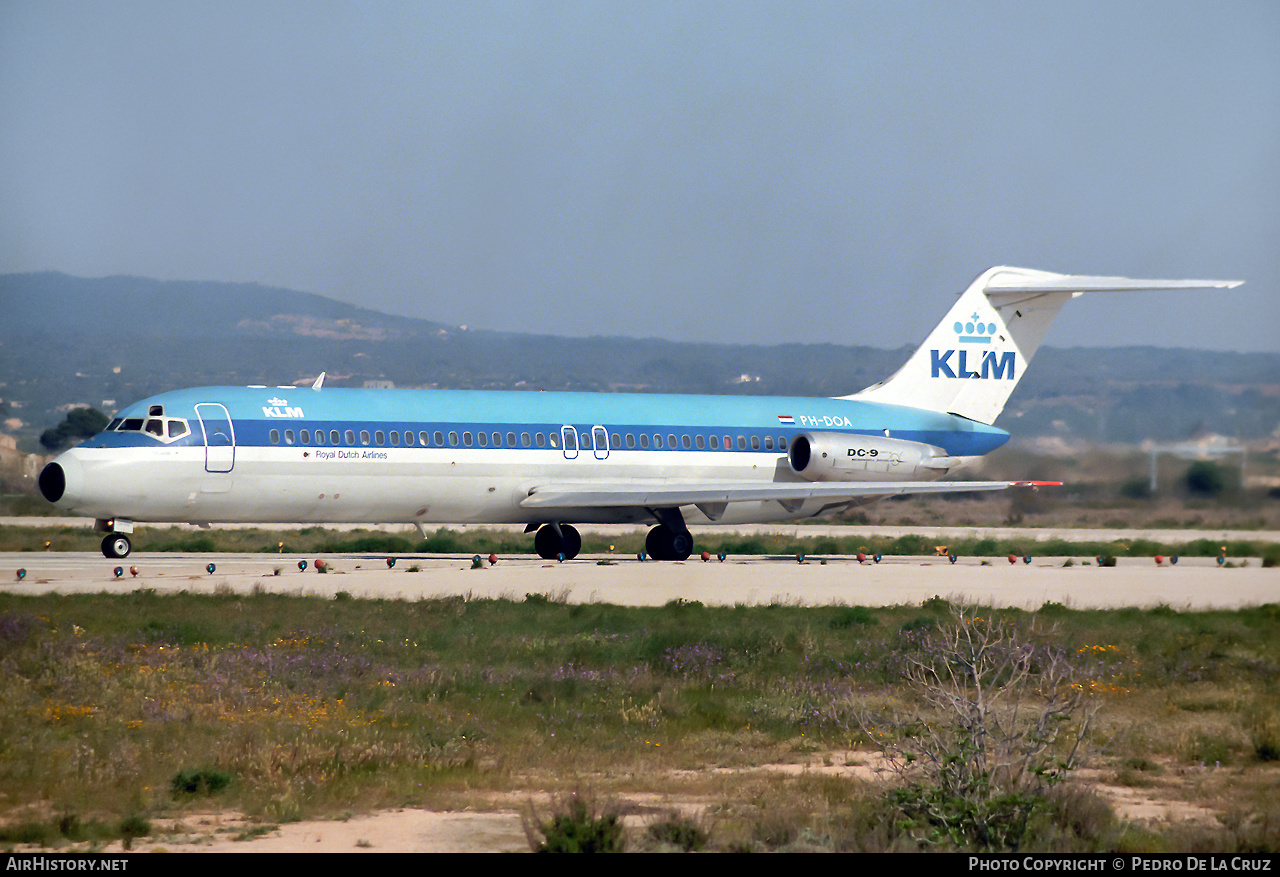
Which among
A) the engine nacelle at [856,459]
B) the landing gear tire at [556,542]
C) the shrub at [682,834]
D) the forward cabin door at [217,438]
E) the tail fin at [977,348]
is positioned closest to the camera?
the shrub at [682,834]

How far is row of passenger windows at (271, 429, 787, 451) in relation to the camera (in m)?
34.2

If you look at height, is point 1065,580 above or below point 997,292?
below

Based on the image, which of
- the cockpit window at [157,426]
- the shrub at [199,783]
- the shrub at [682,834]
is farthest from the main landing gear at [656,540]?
the shrub at [682,834]

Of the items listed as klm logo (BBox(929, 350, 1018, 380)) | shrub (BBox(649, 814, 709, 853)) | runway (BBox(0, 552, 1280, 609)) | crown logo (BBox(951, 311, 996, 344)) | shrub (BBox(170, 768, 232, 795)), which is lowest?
runway (BBox(0, 552, 1280, 609))

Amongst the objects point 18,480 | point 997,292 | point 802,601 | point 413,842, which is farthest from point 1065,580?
point 18,480

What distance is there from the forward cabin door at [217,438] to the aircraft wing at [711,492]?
7.49 meters

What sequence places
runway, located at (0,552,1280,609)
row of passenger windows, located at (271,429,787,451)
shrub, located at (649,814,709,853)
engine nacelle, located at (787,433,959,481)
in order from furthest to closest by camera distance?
1. engine nacelle, located at (787,433,959,481)
2. row of passenger windows, located at (271,429,787,451)
3. runway, located at (0,552,1280,609)
4. shrub, located at (649,814,709,853)

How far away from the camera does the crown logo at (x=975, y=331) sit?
43.4 meters

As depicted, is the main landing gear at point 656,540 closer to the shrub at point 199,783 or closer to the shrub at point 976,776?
the shrub at point 976,776

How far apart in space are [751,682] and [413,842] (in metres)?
8.30

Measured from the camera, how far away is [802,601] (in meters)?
27.2

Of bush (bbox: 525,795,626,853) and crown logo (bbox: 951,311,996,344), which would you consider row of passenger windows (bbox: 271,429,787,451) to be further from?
bush (bbox: 525,795,626,853)

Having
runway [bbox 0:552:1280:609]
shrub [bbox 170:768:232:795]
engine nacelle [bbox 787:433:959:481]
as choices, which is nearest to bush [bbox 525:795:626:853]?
shrub [bbox 170:768:232:795]
